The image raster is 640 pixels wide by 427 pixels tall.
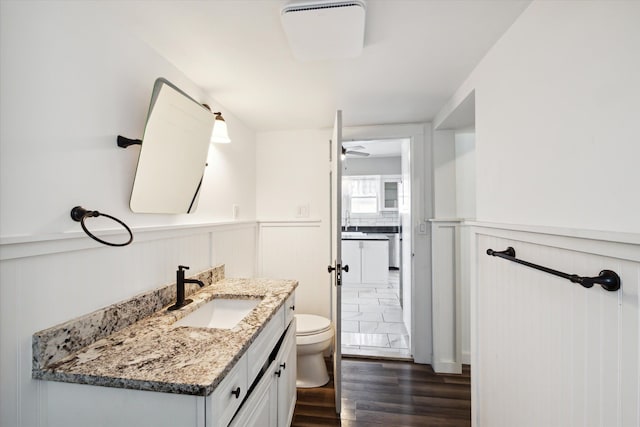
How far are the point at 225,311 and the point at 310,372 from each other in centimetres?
99

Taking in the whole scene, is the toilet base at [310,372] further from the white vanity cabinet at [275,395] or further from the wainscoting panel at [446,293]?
the wainscoting panel at [446,293]

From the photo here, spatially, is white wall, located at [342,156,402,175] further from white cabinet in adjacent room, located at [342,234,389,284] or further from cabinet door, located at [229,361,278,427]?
cabinet door, located at [229,361,278,427]

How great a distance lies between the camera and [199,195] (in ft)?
5.78

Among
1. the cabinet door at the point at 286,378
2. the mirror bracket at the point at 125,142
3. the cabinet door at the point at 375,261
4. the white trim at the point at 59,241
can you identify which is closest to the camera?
the white trim at the point at 59,241

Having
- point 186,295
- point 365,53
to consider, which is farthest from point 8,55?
point 365,53

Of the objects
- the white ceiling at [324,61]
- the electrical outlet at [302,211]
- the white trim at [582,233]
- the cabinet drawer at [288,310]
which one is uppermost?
the white ceiling at [324,61]

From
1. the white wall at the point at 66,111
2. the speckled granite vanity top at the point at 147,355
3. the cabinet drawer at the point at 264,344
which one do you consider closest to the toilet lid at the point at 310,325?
the cabinet drawer at the point at 264,344

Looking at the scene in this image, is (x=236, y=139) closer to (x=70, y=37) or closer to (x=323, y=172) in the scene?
(x=323, y=172)

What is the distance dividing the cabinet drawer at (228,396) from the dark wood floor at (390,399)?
41.7 inches

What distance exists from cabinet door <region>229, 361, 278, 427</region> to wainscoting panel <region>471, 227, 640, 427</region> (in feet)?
3.43

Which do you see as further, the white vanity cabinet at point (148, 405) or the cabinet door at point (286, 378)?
the cabinet door at point (286, 378)

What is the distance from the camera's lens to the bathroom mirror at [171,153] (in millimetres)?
1215

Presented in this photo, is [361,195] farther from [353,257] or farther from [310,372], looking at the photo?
[310,372]

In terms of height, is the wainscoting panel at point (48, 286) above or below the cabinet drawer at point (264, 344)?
above
